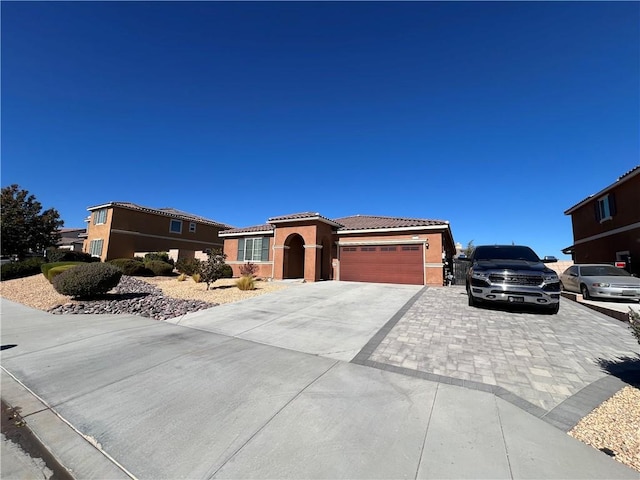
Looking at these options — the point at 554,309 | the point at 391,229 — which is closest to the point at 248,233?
the point at 391,229

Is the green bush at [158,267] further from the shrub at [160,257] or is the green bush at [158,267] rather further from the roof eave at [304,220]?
the roof eave at [304,220]

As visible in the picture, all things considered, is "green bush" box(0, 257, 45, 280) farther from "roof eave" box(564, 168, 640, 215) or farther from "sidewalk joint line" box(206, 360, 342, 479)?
"roof eave" box(564, 168, 640, 215)

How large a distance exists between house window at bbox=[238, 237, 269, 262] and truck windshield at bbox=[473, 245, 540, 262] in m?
14.1

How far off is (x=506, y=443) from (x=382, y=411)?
120 cm

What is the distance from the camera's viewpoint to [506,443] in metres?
2.68

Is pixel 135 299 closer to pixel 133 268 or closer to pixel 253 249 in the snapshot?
pixel 133 268

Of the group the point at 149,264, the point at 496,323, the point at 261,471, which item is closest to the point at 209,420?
the point at 261,471

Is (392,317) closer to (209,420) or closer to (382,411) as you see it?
(382,411)

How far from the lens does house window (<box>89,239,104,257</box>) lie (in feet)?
80.9

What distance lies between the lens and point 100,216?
25.7 m

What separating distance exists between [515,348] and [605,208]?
19242 millimetres

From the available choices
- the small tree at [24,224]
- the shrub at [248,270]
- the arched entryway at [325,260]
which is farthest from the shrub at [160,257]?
the arched entryway at [325,260]

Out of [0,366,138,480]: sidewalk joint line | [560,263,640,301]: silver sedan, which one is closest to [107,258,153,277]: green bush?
[0,366,138,480]: sidewalk joint line

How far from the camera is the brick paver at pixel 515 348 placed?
400cm
